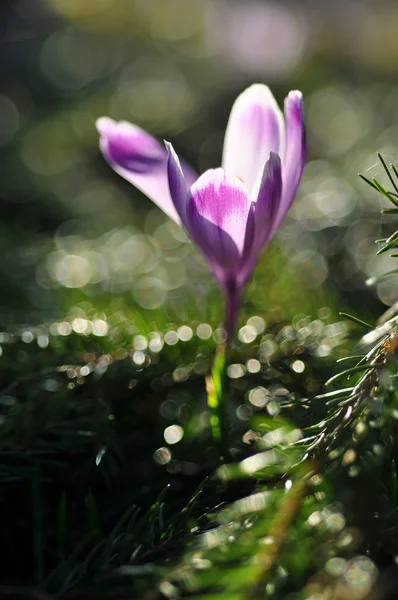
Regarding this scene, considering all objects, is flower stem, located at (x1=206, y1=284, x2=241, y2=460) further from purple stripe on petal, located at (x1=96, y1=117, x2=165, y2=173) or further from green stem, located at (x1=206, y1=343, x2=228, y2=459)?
purple stripe on petal, located at (x1=96, y1=117, x2=165, y2=173)

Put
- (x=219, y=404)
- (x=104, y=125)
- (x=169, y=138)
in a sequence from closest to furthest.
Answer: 1. (x=219, y=404)
2. (x=104, y=125)
3. (x=169, y=138)

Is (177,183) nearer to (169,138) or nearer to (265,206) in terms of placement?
(265,206)

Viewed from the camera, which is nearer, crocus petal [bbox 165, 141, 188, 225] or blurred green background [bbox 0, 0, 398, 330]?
crocus petal [bbox 165, 141, 188, 225]

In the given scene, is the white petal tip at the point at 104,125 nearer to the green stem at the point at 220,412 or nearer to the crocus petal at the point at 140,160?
the crocus petal at the point at 140,160

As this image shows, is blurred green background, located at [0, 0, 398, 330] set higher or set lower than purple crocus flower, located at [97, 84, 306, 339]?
lower

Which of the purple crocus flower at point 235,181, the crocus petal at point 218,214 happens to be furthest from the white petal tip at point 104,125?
the crocus petal at point 218,214

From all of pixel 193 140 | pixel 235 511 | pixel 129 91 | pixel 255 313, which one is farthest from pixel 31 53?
pixel 235 511

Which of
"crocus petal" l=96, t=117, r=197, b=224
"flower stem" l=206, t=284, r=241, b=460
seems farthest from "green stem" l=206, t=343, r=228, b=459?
"crocus petal" l=96, t=117, r=197, b=224

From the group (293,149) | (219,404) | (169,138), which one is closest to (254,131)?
(293,149)
